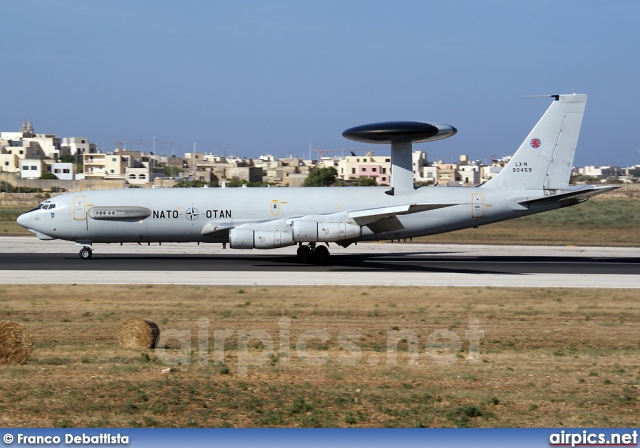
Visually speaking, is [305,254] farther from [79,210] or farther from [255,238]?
[79,210]

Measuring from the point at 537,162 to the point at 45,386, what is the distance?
3097cm

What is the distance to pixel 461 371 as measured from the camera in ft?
52.8

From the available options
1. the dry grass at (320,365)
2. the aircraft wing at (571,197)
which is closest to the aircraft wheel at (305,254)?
the aircraft wing at (571,197)

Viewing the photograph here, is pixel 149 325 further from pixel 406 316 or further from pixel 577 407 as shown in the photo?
pixel 577 407

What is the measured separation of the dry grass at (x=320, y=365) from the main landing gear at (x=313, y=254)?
1203cm

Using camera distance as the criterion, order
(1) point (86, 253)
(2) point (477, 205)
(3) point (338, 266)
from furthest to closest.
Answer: (1) point (86, 253) < (2) point (477, 205) < (3) point (338, 266)

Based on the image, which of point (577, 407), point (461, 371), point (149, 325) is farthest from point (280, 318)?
point (577, 407)

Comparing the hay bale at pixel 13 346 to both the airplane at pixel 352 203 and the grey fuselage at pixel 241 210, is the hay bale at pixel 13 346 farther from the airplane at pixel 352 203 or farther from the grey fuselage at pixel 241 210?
the grey fuselage at pixel 241 210

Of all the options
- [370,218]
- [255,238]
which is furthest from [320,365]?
[370,218]

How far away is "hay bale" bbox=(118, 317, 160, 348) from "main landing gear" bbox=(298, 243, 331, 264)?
21.8m

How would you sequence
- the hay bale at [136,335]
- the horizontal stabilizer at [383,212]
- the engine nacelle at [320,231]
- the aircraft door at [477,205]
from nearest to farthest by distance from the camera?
1. the hay bale at [136,335]
2. the horizontal stabilizer at [383,212]
3. the engine nacelle at [320,231]
4. the aircraft door at [477,205]

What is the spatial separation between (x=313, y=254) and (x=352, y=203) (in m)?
3.34

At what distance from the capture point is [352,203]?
3956 cm

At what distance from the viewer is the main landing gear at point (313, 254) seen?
3978 centimetres
